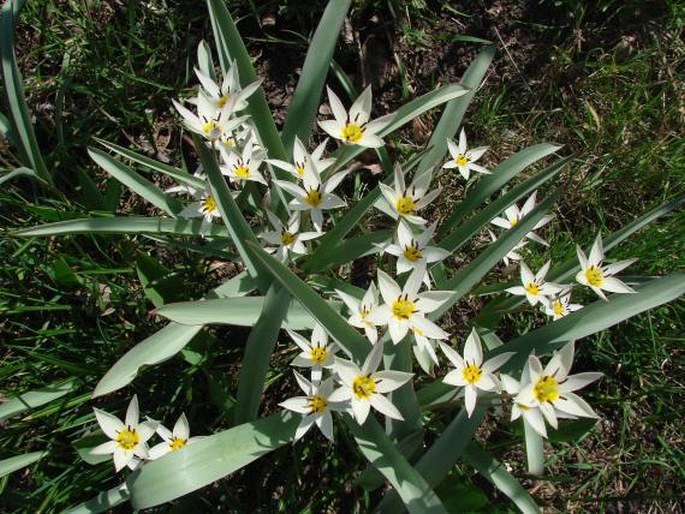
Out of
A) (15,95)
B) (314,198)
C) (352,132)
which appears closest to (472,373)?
(314,198)

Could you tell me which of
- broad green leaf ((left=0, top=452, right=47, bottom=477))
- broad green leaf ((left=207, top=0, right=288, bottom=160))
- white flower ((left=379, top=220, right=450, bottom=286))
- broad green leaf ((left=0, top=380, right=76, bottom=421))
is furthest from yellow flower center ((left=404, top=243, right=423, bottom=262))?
broad green leaf ((left=0, top=452, right=47, bottom=477))

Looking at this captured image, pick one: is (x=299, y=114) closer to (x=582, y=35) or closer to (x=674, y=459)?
(x=582, y=35)

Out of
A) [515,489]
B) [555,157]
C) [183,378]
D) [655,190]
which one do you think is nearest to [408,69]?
[555,157]

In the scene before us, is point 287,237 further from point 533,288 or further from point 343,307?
point 533,288

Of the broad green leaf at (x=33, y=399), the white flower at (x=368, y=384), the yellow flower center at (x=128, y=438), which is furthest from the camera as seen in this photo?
the broad green leaf at (x=33, y=399)

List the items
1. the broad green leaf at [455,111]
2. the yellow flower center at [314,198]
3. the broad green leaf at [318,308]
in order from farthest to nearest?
1. the broad green leaf at [455,111]
2. the yellow flower center at [314,198]
3. the broad green leaf at [318,308]

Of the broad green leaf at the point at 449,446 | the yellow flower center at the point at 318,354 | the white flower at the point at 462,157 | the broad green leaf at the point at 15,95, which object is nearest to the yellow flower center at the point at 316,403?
the yellow flower center at the point at 318,354

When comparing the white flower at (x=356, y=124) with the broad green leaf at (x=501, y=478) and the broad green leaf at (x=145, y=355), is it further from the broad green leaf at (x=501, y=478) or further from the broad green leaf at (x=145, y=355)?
the broad green leaf at (x=501, y=478)
